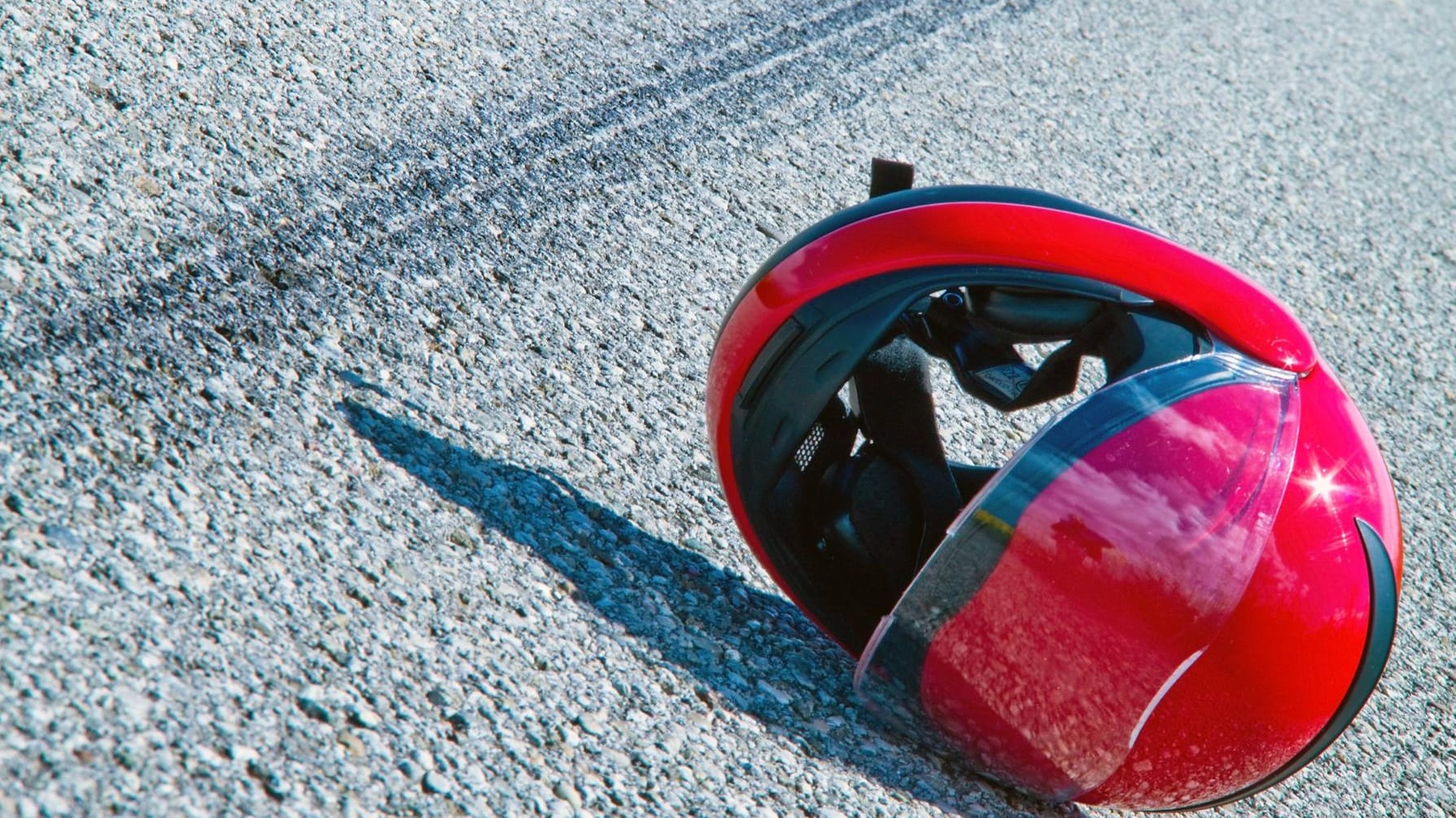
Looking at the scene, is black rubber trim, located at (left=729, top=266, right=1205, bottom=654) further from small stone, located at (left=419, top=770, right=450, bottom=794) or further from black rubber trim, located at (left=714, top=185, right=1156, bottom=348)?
small stone, located at (left=419, top=770, right=450, bottom=794)

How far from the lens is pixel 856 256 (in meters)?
2.71

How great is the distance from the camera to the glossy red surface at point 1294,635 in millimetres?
2408

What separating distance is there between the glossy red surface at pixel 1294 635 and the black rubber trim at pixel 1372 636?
0.05ft

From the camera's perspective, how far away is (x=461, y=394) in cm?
314

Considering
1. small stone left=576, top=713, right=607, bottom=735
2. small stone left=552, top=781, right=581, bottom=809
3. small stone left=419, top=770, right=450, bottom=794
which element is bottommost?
small stone left=552, top=781, right=581, bottom=809

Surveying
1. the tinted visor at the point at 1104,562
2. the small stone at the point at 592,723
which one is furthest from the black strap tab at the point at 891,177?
the small stone at the point at 592,723

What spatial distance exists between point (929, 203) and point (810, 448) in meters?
0.61

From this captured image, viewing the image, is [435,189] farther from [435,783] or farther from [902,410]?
[435,783]

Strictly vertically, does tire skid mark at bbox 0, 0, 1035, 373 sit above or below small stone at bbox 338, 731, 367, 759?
above

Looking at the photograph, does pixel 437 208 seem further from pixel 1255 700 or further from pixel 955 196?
pixel 1255 700

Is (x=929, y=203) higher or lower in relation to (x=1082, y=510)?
higher

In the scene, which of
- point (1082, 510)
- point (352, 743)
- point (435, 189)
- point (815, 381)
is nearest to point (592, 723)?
point (352, 743)

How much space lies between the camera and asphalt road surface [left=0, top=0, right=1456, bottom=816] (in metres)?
2.23

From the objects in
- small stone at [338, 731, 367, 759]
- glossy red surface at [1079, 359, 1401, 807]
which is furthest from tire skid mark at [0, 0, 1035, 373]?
glossy red surface at [1079, 359, 1401, 807]
